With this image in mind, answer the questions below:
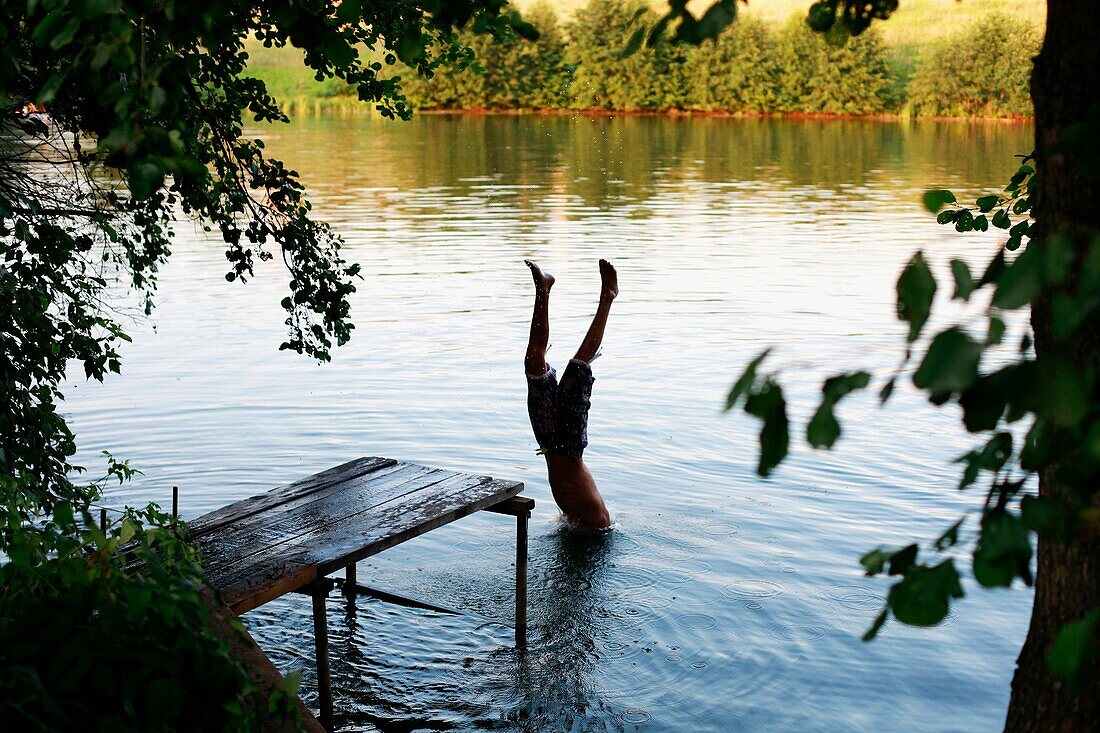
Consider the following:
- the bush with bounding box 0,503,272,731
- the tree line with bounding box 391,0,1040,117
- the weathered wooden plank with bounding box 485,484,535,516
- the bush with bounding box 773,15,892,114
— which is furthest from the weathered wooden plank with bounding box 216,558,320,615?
the bush with bounding box 773,15,892,114

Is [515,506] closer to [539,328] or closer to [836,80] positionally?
[539,328]

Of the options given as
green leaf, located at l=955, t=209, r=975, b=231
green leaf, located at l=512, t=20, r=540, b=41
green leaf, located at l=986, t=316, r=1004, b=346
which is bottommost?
green leaf, located at l=986, t=316, r=1004, b=346

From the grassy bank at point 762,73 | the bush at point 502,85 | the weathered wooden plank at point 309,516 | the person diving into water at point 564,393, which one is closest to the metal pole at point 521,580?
the weathered wooden plank at point 309,516

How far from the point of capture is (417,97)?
263 feet

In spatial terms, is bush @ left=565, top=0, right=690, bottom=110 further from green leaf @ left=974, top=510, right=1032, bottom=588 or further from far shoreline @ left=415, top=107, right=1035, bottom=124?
green leaf @ left=974, top=510, right=1032, bottom=588

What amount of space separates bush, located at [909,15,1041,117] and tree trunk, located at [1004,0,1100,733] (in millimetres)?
69784

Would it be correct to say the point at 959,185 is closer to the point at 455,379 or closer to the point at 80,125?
the point at 455,379

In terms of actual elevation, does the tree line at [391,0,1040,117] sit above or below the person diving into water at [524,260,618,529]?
above

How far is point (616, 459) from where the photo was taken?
990 centimetres

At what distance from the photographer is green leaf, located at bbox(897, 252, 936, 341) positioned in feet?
4.66

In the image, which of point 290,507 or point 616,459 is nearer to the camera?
point 290,507

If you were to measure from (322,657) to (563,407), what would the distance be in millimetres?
2865

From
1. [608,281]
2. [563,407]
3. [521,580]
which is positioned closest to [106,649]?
[521,580]

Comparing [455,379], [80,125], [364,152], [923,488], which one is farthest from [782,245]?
[364,152]
